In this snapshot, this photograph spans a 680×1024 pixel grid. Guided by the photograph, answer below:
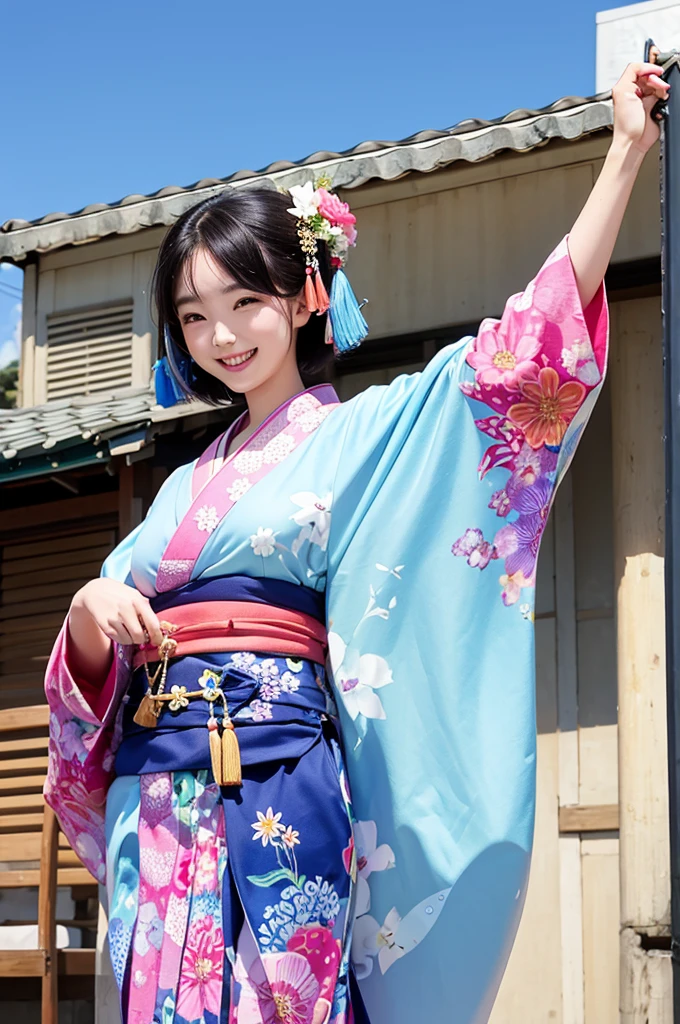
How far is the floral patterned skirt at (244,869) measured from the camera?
2.35m

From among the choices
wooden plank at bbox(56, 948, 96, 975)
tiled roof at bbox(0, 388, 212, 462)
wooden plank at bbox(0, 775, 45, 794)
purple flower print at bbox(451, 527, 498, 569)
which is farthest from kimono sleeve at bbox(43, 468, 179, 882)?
wooden plank at bbox(0, 775, 45, 794)

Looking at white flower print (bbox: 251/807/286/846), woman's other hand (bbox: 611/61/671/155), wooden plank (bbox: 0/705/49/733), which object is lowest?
white flower print (bbox: 251/807/286/846)

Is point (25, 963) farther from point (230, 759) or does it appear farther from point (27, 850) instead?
point (230, 759)

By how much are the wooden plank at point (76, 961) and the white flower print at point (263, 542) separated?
3.80 metres

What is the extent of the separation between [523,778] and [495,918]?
26 centimetres

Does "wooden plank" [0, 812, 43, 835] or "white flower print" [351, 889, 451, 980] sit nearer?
"white flower print" [351, 889, 451, 980]

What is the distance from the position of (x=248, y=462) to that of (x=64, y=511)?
395 cm

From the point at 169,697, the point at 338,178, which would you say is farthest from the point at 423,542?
the point at 338,178

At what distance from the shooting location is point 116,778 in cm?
266

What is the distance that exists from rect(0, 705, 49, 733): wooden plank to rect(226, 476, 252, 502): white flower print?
3612 mm

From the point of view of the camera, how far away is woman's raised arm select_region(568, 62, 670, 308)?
2436 millimetres

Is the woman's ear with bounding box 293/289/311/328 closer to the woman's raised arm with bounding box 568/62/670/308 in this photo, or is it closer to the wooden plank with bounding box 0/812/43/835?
the woman's raised arm with bounding box 568/62/670/308

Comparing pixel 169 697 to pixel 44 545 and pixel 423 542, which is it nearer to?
pixel 423 542

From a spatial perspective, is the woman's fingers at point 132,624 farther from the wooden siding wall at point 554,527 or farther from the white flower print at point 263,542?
the wooden siding wall at point 554,527
